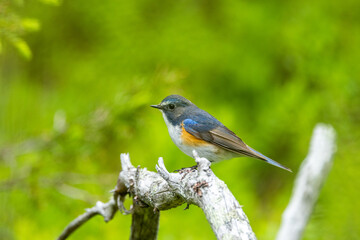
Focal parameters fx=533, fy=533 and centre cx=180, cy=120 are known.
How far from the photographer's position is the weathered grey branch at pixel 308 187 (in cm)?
327

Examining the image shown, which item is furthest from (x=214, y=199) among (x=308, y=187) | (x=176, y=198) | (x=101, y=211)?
(x=308, y=187)

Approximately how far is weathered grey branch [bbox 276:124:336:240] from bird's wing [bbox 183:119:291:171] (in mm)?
459

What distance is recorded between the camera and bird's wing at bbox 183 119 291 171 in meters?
3.11

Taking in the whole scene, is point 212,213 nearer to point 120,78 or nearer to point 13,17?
point 13,17

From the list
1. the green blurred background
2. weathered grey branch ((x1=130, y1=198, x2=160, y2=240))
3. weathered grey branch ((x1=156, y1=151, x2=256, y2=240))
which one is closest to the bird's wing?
weathered grey branch ((x1=130, y1=198, x2=160, y2=240))

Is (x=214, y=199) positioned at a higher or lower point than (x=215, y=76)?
lower

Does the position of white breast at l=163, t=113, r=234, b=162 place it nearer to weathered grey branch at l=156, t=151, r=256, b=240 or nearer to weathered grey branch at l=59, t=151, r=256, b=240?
weathered grey branch at l=59, t=151, r=256, b=240

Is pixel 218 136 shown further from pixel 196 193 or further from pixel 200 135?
pixel 196 193

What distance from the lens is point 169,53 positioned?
6.39 metres

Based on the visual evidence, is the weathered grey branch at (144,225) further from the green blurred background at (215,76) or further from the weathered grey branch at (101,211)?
the green blurred background at (215,76)

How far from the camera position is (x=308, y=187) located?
341 centimetres

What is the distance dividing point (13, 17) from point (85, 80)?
12.5 feet

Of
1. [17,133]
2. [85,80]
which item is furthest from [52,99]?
[17,133]

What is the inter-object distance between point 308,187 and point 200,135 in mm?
787
